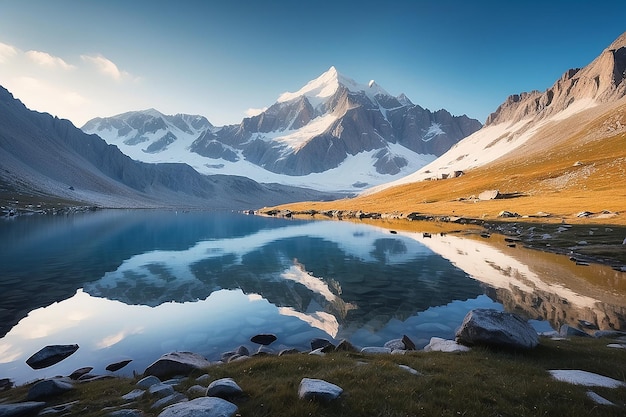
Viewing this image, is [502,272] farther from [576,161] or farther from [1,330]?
[576,161]

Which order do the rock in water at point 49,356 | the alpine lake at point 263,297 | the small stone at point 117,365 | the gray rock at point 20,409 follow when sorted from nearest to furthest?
the gray rock at point 20,409 < the small stone at point 117,365 < the rock in water at point 49,356 < the alpine lake at point 263,297

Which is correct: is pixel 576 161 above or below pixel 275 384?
above

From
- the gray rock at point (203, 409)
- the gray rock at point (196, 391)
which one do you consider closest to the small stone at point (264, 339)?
the gray rock at point (196, 391)

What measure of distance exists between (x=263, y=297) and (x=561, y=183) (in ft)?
449

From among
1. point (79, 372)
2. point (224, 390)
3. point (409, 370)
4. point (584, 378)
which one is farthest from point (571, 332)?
point (79, 372)

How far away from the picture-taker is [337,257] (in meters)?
57.0

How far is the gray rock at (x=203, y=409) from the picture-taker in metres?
9.18

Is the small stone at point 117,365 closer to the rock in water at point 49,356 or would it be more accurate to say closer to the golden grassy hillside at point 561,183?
the rock in water at point 49,356

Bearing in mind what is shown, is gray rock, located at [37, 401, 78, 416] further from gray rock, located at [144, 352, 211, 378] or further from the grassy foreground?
gray rock, located at [144, 352, 211, 378]

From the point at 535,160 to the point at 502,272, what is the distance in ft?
578

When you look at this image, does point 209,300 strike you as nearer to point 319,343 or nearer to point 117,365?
point 117,365

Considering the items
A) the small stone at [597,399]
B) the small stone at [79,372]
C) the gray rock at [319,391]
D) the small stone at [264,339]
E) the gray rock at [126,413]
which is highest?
the gray rock at [319,391]

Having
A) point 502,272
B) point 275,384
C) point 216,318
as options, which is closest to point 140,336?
point 216,318

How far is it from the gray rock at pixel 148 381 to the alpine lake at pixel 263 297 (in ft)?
17.3
